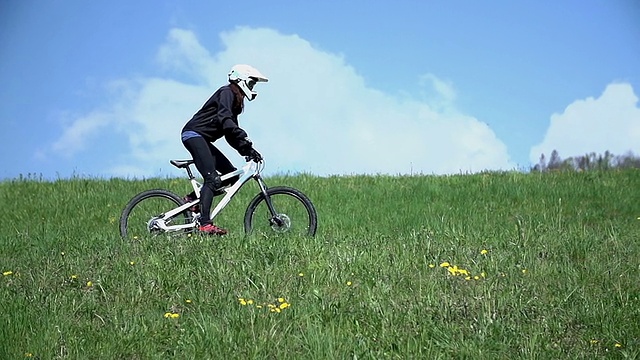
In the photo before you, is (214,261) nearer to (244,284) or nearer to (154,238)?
(244,284)

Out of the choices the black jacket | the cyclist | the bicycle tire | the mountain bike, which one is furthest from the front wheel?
the bicycle tire

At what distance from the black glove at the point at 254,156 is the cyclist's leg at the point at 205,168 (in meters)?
0.46

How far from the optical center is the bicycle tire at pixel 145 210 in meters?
10.1

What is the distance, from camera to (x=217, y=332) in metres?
5.45

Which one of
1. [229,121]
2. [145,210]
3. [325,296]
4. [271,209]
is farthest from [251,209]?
[325,296]

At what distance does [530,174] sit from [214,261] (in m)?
10.9

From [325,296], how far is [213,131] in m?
3.90

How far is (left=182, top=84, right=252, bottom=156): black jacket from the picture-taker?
9406 mm

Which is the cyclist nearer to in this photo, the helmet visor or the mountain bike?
the helmet visor

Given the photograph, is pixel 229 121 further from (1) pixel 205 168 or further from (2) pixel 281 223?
(2) pixel 281 223

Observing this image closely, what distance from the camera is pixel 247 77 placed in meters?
9.53

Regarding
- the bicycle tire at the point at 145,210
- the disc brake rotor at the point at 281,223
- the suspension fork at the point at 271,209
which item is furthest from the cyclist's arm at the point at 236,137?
the bicycle tire at the point at 145,210

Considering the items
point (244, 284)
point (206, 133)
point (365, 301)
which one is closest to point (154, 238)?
point (206, 133)

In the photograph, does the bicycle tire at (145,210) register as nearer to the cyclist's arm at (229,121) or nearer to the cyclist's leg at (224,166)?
the cyclist's leg at (224,166)
